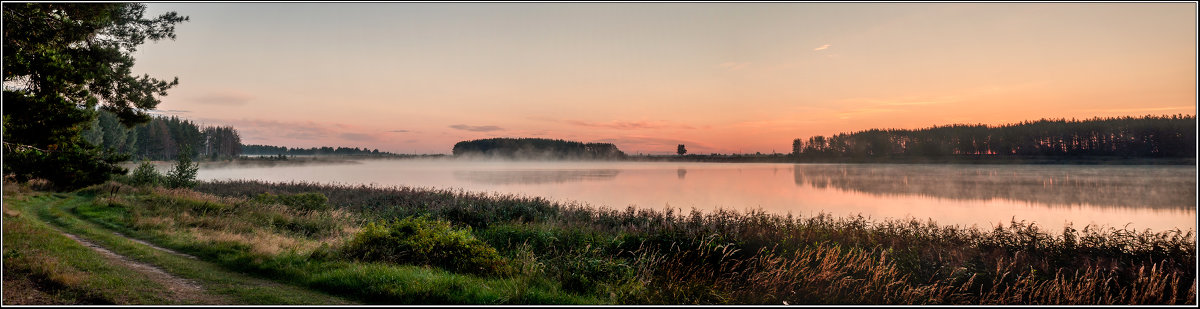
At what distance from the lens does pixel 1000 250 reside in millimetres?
16828

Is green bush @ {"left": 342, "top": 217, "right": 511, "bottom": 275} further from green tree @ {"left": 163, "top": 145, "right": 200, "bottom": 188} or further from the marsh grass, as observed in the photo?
green tree @ {"left": 163, "top": 145, "right": 200, "bottom": 188}

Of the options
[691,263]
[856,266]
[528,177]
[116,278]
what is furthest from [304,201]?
[528,177]

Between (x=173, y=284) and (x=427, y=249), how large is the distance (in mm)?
4960

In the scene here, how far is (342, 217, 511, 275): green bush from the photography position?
11625mm

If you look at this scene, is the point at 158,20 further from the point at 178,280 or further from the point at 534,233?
the point at 534,233

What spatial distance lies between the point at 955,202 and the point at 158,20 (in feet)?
155

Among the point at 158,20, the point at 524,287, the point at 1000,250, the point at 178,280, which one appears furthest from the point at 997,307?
the point at 158,20

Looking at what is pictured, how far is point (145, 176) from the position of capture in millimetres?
36438

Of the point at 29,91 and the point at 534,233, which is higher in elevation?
the point at 29,91

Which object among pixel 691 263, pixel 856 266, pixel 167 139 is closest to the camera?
pixel 691 263

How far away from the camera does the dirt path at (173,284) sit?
9.48m

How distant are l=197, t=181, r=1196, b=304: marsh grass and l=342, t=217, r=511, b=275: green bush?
848 mm

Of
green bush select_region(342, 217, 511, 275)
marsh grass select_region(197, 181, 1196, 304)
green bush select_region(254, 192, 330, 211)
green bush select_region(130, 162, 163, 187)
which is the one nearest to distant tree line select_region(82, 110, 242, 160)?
green bush select_region(130, 162, 163, 187)

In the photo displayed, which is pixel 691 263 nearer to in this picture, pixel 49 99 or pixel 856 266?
pixel 856 266
